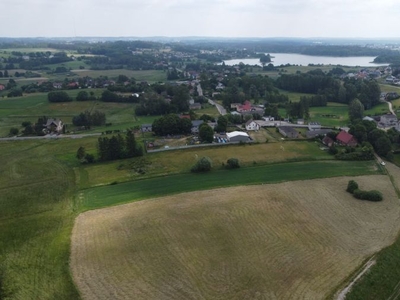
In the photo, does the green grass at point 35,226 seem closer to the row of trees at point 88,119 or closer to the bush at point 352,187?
the row of trees at point 88,119

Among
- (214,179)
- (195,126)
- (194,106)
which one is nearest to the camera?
(214,179)

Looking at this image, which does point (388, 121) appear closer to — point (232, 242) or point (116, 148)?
point (116, 148)

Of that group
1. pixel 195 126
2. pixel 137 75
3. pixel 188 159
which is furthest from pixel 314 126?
pixel 137 75

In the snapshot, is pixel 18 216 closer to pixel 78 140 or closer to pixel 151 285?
pixel 151 285

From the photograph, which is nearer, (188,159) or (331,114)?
(188,159)

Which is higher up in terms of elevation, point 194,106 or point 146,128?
point 194,106

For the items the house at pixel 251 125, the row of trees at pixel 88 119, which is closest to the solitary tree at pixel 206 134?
the house at pixel 251 125

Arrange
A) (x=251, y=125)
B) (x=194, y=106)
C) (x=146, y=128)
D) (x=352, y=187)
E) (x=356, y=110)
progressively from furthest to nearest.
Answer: (x=194, y=106), (x=356, y=110), (x=146, y=128), (x=251, y=125), (x=352, y=187)

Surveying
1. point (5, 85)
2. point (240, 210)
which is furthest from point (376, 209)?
point (5, 85)
